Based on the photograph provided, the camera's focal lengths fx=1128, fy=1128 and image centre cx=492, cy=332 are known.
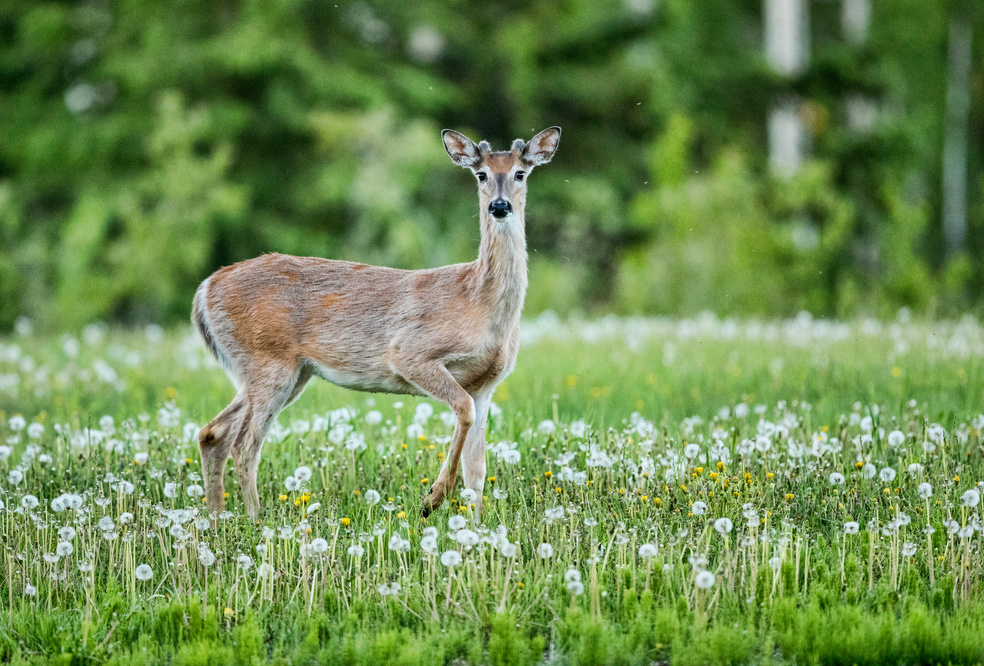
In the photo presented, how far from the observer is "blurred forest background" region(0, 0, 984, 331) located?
16922mm

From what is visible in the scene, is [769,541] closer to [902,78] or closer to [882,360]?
[882,360]

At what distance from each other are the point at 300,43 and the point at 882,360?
12.5 metres

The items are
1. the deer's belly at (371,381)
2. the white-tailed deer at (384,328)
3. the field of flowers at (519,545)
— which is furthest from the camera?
the deer's belly at (371,381)

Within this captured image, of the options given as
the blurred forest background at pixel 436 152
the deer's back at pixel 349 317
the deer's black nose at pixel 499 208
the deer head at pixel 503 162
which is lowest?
the deer's back at pixel 349 317

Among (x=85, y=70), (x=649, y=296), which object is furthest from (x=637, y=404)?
(x=85, y=70)

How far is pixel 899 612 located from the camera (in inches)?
161

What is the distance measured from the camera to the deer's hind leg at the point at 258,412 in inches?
215

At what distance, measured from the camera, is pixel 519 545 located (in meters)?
4.39

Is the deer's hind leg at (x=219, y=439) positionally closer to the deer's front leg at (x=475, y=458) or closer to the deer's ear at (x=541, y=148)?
the deer's front leg at (x=475, y=458)

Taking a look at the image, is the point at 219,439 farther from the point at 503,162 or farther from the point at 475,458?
the point at 503,162

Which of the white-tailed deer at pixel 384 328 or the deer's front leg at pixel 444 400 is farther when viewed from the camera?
the white-tailed deer at pixel 384 328

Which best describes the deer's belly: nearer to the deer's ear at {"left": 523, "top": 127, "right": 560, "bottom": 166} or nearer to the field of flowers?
the field of flowers

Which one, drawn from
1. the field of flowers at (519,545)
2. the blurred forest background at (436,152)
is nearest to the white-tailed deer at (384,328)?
the field of flowers at (519,545)

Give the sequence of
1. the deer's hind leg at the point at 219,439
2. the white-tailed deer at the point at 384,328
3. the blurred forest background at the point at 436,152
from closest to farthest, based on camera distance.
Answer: the white-tailed deer at the point at 384,328 → the deer's hind leg at the point at 219,439 → the blurred forest background at the point at 436,152
